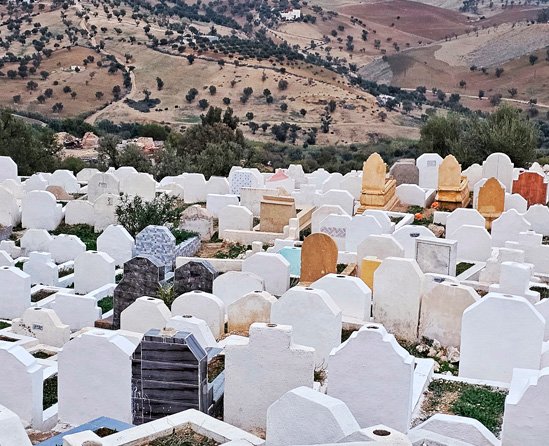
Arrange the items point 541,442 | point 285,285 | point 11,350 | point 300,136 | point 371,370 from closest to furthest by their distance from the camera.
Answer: point 541,442 < point 371,370 < point 11,350 < point 285,285 < point 300,136

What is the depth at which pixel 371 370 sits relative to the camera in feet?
25.4

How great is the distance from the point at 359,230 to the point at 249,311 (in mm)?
5753

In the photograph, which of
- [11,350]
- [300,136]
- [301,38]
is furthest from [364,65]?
[11,350]

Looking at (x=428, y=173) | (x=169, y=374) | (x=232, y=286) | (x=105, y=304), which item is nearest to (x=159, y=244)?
(x=105, y=304)

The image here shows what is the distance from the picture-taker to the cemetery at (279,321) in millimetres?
7102

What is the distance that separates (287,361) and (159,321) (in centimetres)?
327

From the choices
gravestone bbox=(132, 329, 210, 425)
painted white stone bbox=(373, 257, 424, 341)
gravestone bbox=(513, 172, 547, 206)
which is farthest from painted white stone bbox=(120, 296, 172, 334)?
gravestone bbox=(513, 172, 547, 206)

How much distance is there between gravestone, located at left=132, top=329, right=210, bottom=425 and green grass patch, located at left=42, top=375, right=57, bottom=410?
72.8 inches

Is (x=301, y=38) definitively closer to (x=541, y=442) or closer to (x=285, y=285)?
(x=285, y=285)

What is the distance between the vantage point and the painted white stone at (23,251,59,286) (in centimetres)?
1580

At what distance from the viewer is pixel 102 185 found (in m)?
21.3

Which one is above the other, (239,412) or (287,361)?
(287,361)

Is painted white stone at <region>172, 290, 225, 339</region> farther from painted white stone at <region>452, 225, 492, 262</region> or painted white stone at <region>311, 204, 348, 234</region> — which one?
painted white stone at <region>311, 204, 348, 234</region>

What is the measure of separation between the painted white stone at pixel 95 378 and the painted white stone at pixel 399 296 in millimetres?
4206
